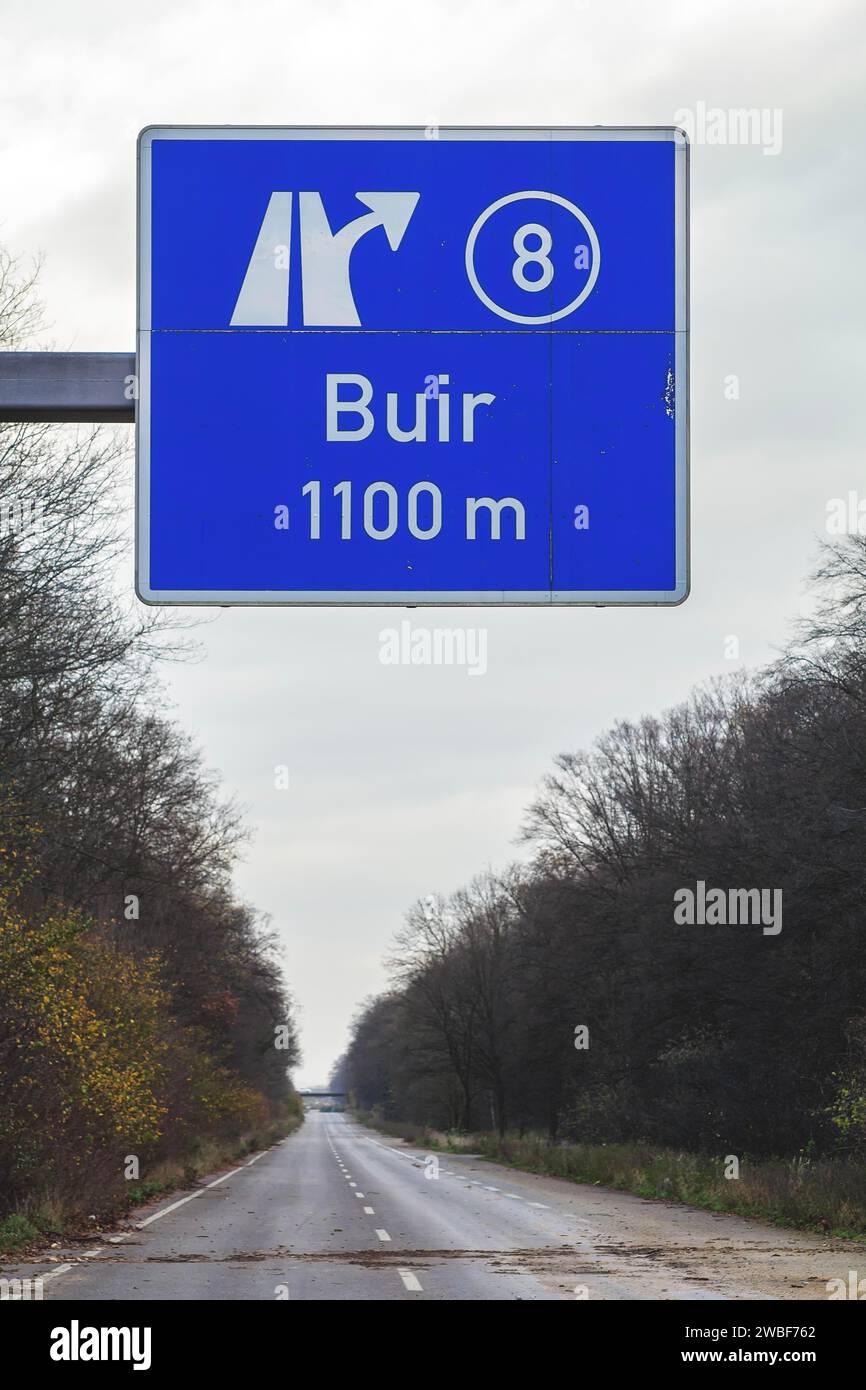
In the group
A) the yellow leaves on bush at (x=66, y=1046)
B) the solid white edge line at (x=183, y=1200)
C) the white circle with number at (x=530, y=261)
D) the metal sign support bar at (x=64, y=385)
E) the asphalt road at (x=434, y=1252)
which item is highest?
the white circle with number at (x=530, y=261)

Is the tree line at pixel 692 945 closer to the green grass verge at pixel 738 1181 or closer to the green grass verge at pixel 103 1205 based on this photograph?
the green grass verge at pixel 738 1181

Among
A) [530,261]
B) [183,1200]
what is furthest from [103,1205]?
[530,261]

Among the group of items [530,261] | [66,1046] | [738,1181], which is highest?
[530,261]

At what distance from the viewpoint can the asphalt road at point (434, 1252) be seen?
46.1 feet

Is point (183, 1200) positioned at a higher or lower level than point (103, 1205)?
lower

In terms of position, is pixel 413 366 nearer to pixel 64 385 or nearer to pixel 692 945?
pixel 64 385

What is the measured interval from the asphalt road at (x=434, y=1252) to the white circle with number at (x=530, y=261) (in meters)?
9.81

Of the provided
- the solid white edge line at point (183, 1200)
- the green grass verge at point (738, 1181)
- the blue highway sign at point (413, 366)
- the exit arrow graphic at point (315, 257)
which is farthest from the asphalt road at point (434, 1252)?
the exit arrow graphic at point (315, 257)

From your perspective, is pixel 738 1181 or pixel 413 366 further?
pixel 738 1181

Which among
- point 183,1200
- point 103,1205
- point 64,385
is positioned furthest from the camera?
point 183,1200

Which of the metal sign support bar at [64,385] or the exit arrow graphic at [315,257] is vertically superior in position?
the exit arrow graphic at [315,257]

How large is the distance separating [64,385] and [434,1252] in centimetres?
1467

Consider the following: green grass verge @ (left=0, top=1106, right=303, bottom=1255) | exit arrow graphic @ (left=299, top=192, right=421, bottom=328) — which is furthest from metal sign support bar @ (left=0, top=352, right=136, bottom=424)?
green grass verge @ (left=0, top=1106, right=303, bottom=1255)

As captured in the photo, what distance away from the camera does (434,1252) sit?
59.9 ft
